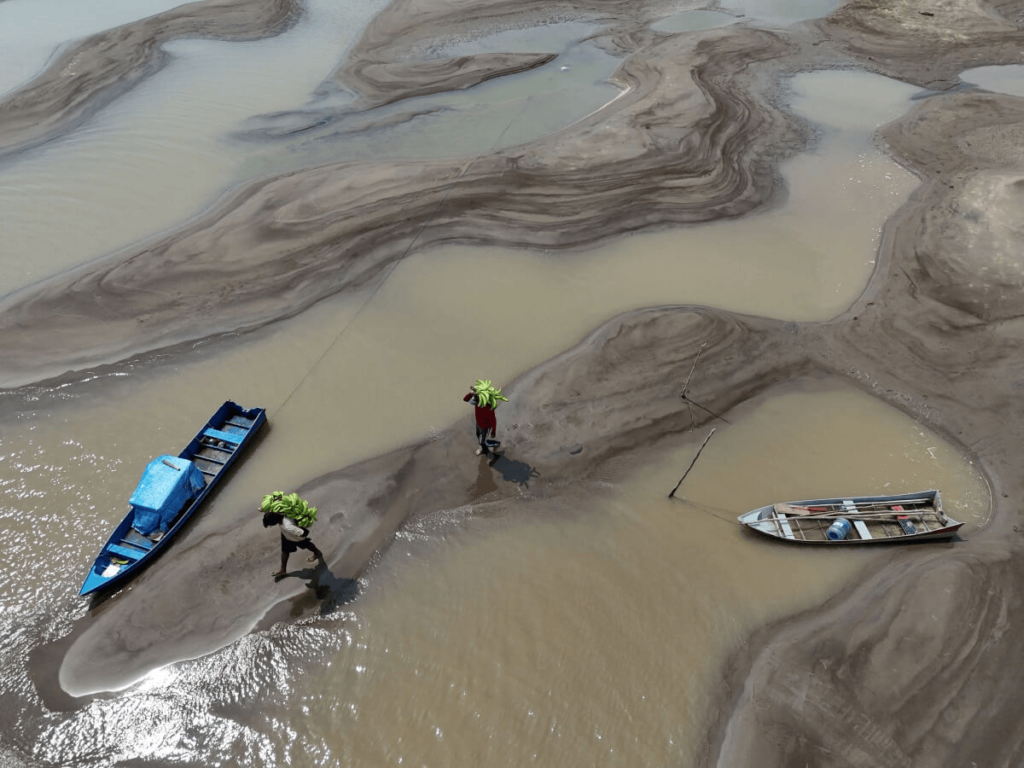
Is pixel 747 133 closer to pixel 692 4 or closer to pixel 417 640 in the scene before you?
pixel 692 4

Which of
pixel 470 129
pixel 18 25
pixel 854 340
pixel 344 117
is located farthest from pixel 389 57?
pixel 854 340

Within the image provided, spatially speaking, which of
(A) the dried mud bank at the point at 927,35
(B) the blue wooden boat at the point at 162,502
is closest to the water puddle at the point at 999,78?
(A) the dried mud bank at the point at 927,35

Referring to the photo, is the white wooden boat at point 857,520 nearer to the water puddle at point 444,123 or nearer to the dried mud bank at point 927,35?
the water puddle at point 444,123

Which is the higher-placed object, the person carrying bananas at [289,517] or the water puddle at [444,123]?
the water puddle at [444,123]

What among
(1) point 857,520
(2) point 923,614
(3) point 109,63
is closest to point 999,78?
(1) point 857,520

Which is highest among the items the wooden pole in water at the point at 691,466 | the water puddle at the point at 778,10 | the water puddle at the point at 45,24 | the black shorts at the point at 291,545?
the water puddle at the point at 45,24

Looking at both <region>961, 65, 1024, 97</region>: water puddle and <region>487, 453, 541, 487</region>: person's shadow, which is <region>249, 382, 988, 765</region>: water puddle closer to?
<region>487, 453, 541, 487</region>: person's shadow

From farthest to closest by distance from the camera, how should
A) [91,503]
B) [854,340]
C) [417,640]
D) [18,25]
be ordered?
[18,25] → [854,340] → [91,503] → [417,640]
